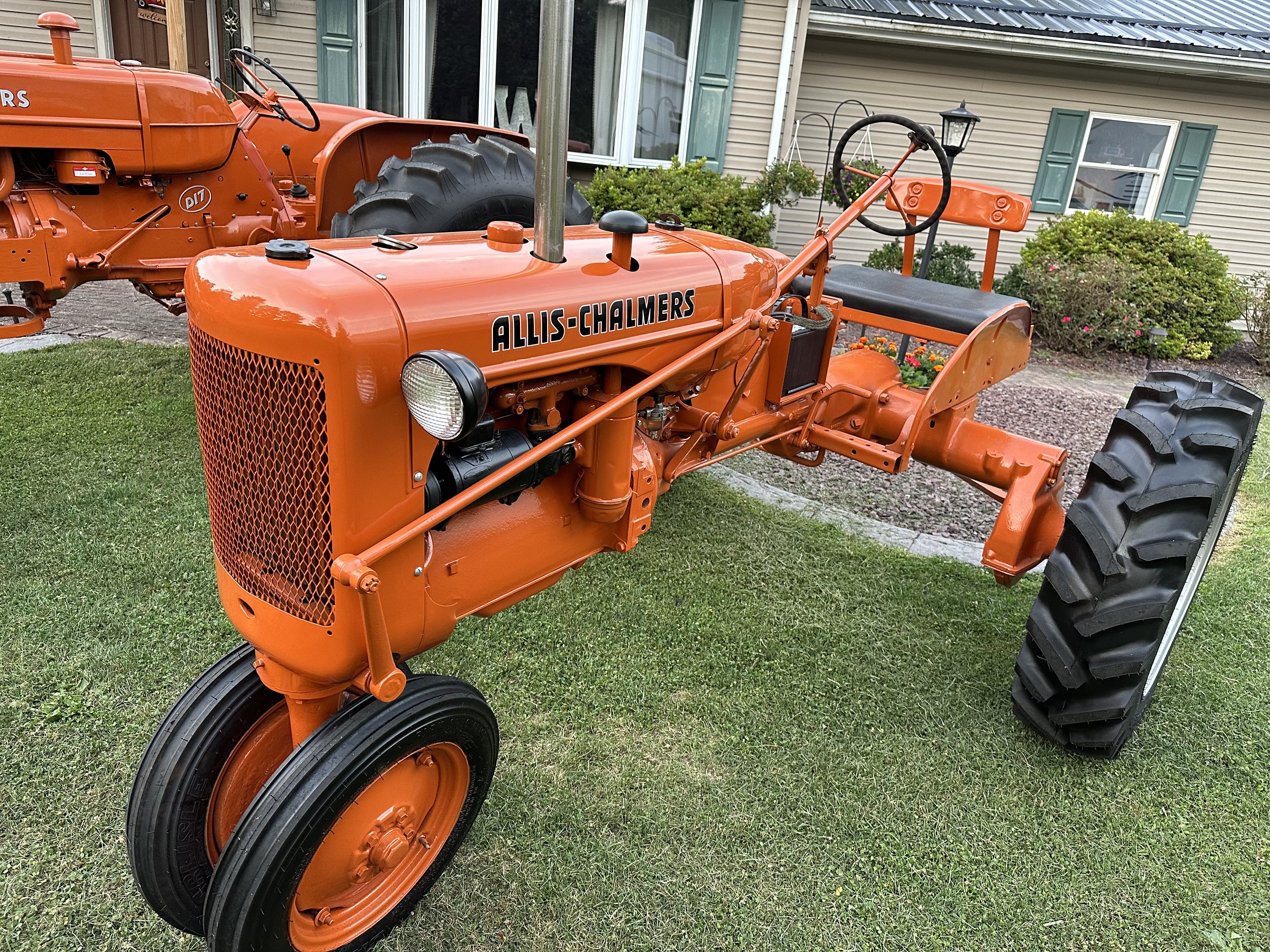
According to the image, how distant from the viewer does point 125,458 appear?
4055mm

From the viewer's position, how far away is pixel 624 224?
72.7 inches

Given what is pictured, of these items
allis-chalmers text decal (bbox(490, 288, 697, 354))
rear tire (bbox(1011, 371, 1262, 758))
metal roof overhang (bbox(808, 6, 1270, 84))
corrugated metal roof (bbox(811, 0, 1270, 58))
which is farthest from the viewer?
corrugated metal roof (bbox(811, 0, 1270, 58))

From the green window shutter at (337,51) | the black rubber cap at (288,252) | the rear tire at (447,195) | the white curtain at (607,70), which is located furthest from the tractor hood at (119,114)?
the white curtain at (607,70)

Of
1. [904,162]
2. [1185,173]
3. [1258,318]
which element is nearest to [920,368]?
[904,162]

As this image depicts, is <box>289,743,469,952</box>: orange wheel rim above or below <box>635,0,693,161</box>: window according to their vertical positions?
below

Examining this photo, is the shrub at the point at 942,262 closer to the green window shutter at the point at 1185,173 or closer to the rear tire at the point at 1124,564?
the green window shutter at the point at 1185,173

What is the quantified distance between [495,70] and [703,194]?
2352 millimetres

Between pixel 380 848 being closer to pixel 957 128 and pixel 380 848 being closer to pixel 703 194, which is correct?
pixel 957 128

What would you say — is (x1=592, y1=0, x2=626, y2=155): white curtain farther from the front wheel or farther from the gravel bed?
the front wheel

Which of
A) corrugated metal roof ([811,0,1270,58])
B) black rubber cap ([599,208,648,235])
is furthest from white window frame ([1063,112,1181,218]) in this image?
black rubber cap ([599,208,648,235])

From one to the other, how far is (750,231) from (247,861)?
272 inches

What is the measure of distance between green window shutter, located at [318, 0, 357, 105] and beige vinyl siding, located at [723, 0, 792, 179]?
3.49m

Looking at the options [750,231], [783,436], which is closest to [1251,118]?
[750,231]

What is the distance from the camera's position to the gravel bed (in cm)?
434
